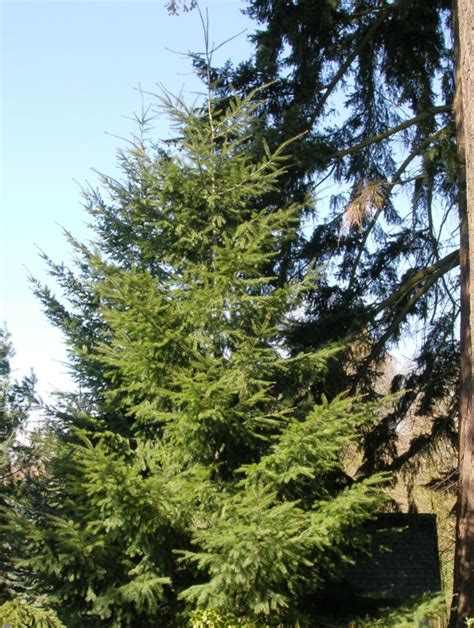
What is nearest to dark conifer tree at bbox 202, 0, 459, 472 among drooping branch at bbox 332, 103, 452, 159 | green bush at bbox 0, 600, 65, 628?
drooping branch at bbox 332, 103, 452, 159

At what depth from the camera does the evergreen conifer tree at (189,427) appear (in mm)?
6602

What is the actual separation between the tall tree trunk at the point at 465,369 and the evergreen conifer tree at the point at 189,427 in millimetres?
1499

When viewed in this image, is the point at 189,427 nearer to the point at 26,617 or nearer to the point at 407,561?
the point at 26,617

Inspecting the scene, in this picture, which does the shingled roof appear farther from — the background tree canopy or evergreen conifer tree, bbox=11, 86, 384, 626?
evergreen conifer tree, bbox=11, 86, 384, 626

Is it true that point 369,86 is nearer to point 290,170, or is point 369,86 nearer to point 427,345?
point 290,170

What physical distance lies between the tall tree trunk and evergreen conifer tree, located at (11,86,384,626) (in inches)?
59.0

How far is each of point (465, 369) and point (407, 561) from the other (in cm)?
389

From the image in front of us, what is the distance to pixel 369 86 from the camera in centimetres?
1168

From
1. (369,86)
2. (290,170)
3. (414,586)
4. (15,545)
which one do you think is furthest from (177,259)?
(414,586)

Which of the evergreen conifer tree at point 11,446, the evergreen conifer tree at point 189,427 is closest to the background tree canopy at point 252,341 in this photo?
the evergreen conifer tree at point 189,427

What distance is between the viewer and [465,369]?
30.0 ft

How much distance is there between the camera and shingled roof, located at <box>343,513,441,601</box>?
1082 centimetres

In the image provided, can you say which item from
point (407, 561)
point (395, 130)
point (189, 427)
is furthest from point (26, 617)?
point (395, 130)

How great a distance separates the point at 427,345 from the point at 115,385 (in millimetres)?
5010
